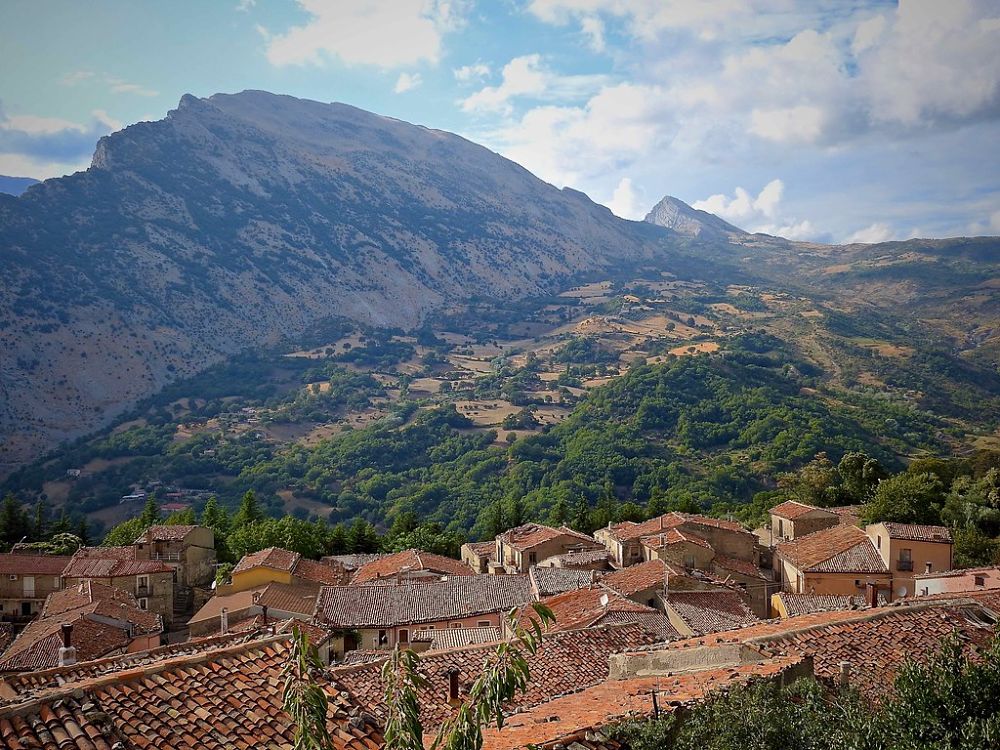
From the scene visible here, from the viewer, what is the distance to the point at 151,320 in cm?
15662

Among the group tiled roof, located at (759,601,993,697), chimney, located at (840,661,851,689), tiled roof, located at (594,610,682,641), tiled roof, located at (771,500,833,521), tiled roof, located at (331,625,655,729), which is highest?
chimney, located at (840,661,851,689)

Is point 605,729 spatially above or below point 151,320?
below

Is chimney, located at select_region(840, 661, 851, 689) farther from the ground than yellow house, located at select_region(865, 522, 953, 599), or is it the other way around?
chimney, located at select_region(840, 661, 851, 689)

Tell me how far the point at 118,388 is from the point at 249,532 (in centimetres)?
9891

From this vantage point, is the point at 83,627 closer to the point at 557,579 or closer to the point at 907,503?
the point at 557,579

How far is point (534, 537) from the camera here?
42375 mm

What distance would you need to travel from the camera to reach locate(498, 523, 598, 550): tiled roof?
40750 millimetres

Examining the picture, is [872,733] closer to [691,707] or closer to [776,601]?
[691,707]

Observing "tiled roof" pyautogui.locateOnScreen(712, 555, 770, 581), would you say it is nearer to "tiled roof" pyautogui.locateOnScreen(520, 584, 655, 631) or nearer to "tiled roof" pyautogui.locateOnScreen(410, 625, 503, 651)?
"tiled roof" pyautogui.locateOnScreen(520, 584, 655, 631)

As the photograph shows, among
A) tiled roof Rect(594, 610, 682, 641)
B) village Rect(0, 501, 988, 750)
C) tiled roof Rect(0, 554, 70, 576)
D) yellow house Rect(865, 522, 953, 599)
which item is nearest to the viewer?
village Rect(0, 501, 988, 750)

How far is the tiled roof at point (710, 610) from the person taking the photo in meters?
22.5

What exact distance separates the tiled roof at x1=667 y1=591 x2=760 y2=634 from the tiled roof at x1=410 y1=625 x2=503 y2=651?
5.57m

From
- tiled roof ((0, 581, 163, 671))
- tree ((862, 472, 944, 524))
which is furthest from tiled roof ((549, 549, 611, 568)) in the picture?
tiled roof ((0, 581, 163, 671))

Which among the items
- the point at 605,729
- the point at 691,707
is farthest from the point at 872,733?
the point at 605,729
